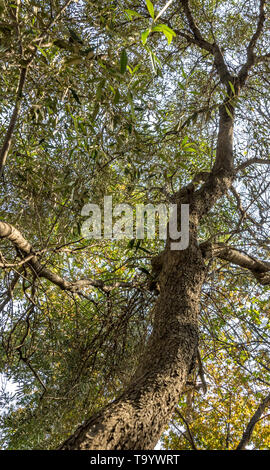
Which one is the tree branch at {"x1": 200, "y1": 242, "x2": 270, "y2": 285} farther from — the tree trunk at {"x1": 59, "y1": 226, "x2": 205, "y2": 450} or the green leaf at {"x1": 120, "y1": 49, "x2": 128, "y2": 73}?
the green leaf at {"x1": 120, "y1": 49, "x2": 128, "y2": 73}

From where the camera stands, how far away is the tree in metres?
2.00

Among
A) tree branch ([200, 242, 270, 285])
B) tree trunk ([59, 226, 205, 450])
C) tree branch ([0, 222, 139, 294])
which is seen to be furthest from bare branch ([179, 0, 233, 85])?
tree branch ([0, 222, 139, 294])

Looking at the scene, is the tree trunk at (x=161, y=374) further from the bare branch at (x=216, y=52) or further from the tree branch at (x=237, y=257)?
the bare branch at (x=216, y=52)

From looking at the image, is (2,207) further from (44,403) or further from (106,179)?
(44,403)

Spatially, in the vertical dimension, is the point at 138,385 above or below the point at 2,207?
below

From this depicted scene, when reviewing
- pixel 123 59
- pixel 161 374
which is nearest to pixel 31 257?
pixel 161 374

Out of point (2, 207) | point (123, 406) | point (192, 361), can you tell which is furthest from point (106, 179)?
point (123, 406)

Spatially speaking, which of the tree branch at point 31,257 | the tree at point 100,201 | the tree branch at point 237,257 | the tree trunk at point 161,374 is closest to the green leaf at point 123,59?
the tree at point 100,201

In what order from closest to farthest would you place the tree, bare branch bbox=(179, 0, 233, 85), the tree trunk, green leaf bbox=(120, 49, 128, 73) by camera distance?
the tree trunk, green leaf bbox=(120, 49, 128, 73), the tree, bare branch bbox=(179, 0, 233, 85)

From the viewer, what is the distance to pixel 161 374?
6.29 feet

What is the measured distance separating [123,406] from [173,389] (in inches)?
14.4

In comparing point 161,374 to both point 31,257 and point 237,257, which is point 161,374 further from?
point 237,257

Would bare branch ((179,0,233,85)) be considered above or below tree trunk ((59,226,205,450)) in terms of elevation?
above

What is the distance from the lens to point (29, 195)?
304 centimetres
